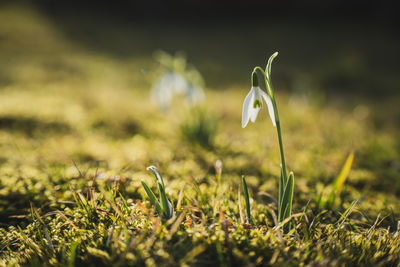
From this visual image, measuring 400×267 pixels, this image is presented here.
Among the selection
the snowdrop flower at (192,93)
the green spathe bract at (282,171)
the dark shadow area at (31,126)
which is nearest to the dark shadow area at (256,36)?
the snowdrop flower at (192,93)

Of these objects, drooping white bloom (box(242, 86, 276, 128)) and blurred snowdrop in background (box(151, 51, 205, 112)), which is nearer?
drooping white bloom (box(242, 86, 276, 128))

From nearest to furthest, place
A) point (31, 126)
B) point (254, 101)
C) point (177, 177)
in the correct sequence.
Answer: point (254, 101), point (177, 177), point (31, 126)

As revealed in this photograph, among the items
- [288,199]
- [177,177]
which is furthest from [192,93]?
[288,199]

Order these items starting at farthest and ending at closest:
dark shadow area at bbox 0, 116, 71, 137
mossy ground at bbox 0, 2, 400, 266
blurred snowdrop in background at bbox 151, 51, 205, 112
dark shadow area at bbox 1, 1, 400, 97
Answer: dark shadow area at bbox 1, 1, 400, 97 → dark shadow area at bbox 0, 116, 71, 137 → blurred snowdrop in background at bbox 151, 51, 205, 112 → mossy ground at bbox 0, 2, 400, 266

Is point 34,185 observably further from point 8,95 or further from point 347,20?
point 347,20

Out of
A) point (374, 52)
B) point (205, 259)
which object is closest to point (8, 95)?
point (205, 259)

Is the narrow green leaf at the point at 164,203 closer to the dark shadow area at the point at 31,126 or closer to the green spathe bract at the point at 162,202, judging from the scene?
the green spathe bract at the point at 162,202

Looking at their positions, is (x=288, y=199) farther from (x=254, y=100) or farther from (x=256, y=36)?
(x=256, y=36)

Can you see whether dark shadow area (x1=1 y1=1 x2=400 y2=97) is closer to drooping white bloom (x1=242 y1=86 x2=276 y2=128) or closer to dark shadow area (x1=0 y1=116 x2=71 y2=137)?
drooping white bloom (x1=242 y1=86 x2=276 y2=128)

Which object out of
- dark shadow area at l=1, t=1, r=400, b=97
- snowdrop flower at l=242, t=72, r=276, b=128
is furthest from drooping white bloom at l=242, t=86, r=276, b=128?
dark shadow area at l=1, t=1, r=400, b=97
